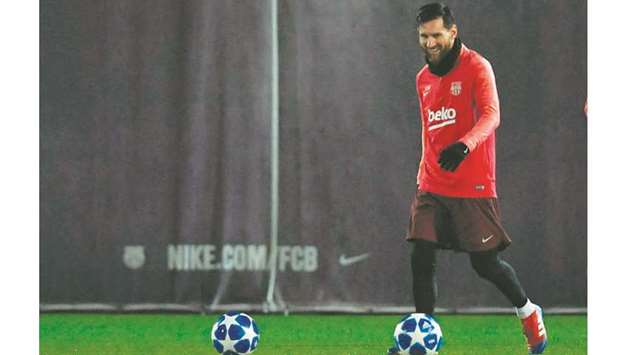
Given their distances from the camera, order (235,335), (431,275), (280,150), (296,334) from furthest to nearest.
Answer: (280,150) → (296,334) → (431,275) → (235,335)

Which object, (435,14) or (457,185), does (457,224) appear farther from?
(435,14)

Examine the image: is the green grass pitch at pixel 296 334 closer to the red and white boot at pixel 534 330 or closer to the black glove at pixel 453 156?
the red and white boot at pixel 534 330

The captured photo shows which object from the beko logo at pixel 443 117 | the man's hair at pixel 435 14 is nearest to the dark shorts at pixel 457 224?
the beko logo at pixel 443 117

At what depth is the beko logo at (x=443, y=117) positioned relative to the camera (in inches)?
209

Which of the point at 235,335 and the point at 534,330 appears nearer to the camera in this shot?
the point at 235,335

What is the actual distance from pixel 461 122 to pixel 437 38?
38cm

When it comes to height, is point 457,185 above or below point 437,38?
below

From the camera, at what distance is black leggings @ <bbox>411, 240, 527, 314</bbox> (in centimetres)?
519

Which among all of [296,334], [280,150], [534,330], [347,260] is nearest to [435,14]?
[534,330]

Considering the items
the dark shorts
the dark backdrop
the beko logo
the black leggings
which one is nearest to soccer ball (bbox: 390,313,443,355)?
the black leggings

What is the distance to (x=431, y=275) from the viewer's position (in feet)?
17.1

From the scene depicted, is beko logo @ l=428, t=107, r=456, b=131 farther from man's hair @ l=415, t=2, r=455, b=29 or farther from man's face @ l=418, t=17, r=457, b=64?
man's hair @ l=415, t=2, r=455, b=29

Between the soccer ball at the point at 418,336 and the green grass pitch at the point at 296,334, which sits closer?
the soccer ball at the point at 418,336

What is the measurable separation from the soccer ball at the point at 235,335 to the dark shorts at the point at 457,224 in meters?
0.80
